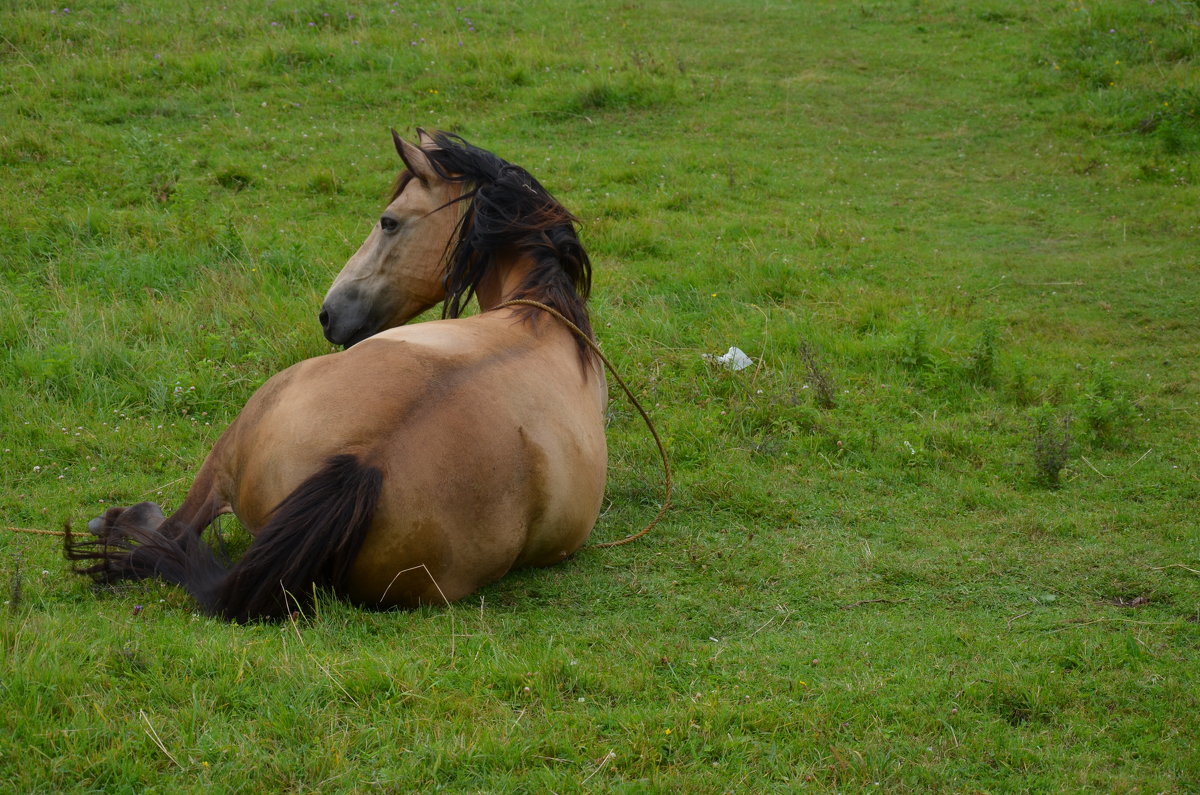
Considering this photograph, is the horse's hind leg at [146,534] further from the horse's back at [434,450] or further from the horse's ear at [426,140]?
the horse's ear at [426,140]

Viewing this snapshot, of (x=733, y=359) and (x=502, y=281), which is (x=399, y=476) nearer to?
(x=502, y=281)

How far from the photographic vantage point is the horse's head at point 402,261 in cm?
517

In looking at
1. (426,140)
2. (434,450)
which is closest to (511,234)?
(426,140)

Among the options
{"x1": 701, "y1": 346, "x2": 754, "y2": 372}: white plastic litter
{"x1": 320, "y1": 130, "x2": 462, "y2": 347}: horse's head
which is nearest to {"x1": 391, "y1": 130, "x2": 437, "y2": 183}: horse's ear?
{"x1": 320, "y1": 130, "x2": 462, "y2": 347}: horse's head

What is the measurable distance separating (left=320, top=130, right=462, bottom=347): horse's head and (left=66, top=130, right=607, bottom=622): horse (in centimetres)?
74

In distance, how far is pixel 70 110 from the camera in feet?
32.6

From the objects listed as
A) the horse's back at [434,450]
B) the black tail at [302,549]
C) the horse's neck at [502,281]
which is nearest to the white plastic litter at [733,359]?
the horse's neck at [502,281]

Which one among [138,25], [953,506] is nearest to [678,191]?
[953,506]

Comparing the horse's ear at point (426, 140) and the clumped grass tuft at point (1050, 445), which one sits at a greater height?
the horse's ear at point (426, 140)

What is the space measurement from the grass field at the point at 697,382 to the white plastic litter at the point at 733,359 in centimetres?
14

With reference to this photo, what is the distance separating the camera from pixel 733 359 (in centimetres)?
661

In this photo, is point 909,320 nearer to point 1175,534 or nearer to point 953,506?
point 953,506

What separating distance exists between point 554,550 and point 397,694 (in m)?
1.31

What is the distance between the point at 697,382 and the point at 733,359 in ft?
1.09
